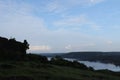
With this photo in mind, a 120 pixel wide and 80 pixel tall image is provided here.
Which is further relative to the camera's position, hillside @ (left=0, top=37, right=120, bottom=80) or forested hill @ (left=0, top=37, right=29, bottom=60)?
forested hill @ (left=0, top=37, right=29, bottom=60)

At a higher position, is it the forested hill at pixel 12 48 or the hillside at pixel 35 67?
the forested hill at pixel 12 48

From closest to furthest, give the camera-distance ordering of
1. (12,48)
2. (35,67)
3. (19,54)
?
(35,67), (19,54), (12,48)

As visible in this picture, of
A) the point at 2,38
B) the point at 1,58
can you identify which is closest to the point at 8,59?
the point at 1,58

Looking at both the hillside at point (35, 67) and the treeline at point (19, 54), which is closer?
the hillside at point (35, 67)

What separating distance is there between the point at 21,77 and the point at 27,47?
32578 mm

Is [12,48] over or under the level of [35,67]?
over

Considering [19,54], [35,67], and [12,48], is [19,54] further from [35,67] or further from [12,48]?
[35,67]

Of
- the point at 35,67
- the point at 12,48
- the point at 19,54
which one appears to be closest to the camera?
the point at 35,67

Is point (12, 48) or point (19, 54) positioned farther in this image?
point (12, 48)

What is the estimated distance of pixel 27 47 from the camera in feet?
222

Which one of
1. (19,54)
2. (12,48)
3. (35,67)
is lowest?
(35,67)

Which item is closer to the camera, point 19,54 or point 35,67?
point 35,67

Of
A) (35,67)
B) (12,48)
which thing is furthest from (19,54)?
(35,67)

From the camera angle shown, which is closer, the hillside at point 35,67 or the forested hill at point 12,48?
the hillside at point 35,67
